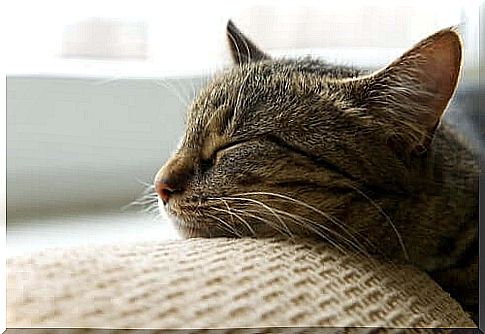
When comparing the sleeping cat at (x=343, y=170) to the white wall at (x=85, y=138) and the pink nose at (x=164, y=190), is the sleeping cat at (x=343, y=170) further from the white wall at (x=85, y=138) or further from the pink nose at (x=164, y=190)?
the white wall at (x=85, y=138)

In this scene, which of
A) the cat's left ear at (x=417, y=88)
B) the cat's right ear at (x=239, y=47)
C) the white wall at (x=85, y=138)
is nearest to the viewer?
the cat's left ear at (x=417, y=88)

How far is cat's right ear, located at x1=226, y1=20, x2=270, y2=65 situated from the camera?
3.11 ft

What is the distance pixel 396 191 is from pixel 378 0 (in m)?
0.40

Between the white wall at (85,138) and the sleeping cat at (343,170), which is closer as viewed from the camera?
the sleeping cat at (343,170)

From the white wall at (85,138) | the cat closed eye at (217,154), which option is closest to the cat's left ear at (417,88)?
the cat closed eye at (217,154)

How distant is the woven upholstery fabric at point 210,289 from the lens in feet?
1.84

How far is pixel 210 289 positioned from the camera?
0.60 meters

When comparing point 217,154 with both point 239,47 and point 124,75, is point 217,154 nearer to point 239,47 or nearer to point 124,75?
point 239,47

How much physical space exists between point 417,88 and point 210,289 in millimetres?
324

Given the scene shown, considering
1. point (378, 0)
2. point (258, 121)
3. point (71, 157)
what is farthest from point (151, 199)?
point (378, 0)

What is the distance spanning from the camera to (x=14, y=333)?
0.57 m

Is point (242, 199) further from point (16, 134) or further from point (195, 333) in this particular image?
point (16, 134)

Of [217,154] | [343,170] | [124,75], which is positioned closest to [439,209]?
[343,170]

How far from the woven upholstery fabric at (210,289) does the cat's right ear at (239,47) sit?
0.32 metres
